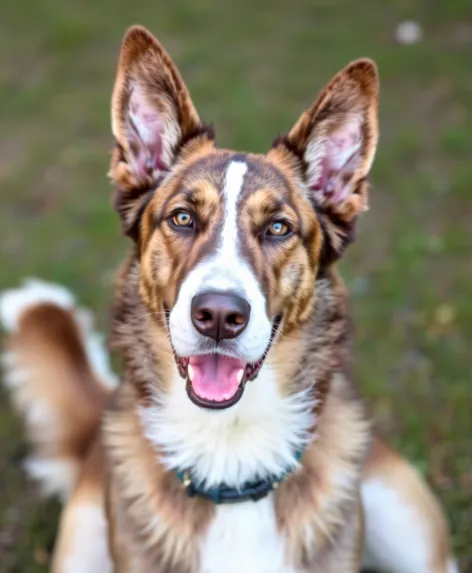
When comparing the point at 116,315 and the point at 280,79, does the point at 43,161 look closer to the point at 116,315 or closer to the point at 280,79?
the point at 280,79

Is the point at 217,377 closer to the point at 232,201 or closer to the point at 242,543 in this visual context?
the point at 232,201

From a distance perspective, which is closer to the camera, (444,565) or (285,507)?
(285,507)

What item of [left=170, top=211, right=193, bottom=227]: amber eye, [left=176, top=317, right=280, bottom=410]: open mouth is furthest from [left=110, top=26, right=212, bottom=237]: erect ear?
[left=176, top=317, right=280, bottom=410]: open mouth

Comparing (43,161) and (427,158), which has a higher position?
(427,158)

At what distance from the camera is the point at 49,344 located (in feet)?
12.6

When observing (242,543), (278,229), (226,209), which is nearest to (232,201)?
(226,209)

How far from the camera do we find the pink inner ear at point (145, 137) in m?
2.88

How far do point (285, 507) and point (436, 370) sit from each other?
2120mm

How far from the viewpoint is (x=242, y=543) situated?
115 inches

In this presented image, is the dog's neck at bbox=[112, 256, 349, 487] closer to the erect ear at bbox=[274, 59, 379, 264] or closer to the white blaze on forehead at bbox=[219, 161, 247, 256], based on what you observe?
the erect ear at bbox=[274, 59, 379, 264]

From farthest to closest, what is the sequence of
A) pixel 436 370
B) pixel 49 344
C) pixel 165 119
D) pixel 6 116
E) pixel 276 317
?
pixel 6 116, pixel 436 370, pixel 49 344, pixel 165 119, pixel 276 317

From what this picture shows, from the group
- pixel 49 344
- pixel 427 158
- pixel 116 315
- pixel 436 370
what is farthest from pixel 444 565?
pixel 427 158

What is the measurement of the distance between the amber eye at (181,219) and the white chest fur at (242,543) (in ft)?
3.73

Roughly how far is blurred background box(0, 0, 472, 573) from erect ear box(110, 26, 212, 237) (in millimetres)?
2072
